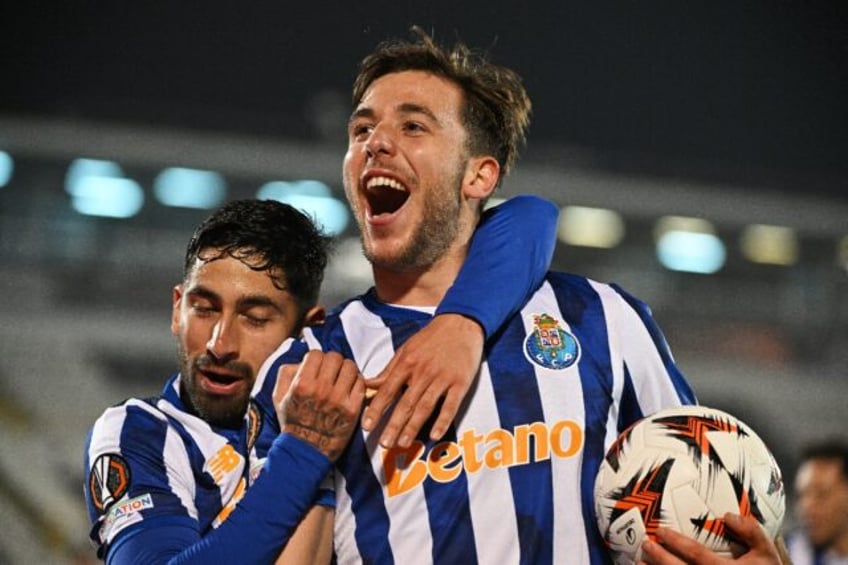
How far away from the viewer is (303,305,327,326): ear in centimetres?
255

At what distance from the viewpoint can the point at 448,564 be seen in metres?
2.00

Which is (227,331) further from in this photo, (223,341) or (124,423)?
(124,423)

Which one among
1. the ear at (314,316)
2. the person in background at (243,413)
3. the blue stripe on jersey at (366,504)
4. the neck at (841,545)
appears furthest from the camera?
the neck at (841,545)

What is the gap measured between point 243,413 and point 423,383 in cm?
64

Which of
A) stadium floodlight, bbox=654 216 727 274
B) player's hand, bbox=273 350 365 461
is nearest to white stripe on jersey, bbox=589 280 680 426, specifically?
player's hand, bbox=273 350 365 461

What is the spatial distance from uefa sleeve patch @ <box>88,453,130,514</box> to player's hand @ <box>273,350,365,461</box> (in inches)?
19.5

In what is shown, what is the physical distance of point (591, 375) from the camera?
85.5 inches

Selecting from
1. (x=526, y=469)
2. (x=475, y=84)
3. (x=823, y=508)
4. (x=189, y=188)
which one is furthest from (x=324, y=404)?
(x=189, y=188)

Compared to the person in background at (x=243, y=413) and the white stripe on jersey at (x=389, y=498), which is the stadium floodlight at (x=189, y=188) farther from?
the white stripe on jersey at (x=389, y=498)

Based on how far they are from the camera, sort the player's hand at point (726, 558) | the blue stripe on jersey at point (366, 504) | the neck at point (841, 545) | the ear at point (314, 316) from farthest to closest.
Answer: the neck at point (841, 545) < the ear at point (314, 316) < the blue stripe on jersey at point (366, 504) < the player's hand at point (726, 558)

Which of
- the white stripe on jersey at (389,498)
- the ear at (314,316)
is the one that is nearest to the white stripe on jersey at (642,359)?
the white stripe on jersey at (389,498)

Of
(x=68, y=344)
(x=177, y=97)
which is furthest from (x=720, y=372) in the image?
(x=177, y=97)

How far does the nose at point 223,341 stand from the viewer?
2361mm

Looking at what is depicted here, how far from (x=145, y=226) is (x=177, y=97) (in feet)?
19.9
